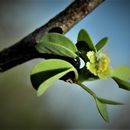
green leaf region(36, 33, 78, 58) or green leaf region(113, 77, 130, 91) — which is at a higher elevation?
green leaf region(36, 33, 78, 58)

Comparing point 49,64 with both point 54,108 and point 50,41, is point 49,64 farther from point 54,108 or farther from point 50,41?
point 54,108

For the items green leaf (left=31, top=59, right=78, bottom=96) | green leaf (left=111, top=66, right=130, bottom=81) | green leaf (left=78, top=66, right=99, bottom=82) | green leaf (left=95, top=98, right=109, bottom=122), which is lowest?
green leaf (left=95, top=98, right=109, bottom=122)

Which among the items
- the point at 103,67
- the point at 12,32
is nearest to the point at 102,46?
the point at 103,67
